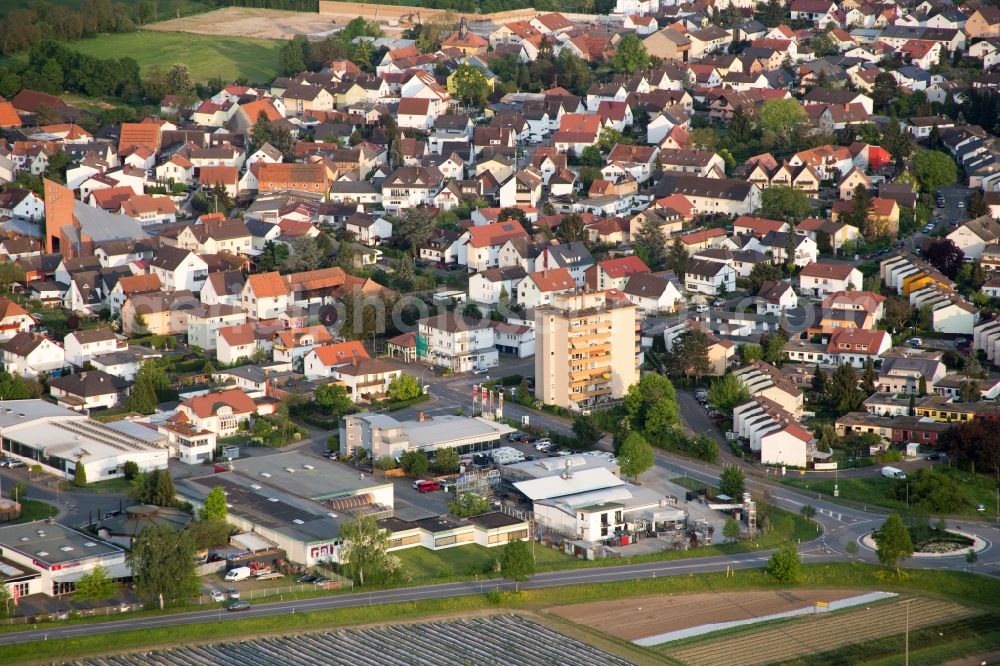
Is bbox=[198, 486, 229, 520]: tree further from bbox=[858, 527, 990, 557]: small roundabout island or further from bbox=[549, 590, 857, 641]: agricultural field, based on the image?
bbox=[858, 527, 990, 557]: small roundabout island

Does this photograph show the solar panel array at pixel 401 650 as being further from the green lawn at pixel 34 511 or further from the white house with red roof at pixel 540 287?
the white house with red roof at pixel 540 287

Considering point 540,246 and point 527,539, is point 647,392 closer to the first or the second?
point 527,539

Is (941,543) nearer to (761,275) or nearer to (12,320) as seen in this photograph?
(761,275)

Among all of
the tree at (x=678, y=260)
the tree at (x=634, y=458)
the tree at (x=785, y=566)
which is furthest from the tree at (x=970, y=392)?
the tree at (x=678, y=260)

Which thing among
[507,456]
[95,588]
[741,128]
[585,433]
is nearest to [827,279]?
[585,433]

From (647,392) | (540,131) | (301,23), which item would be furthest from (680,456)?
(301,23)
